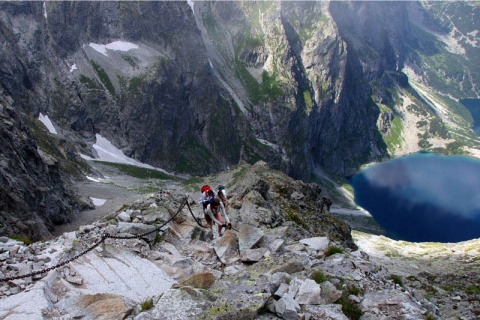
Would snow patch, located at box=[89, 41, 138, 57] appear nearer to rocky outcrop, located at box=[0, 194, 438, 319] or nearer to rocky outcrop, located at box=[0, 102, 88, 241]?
rocky outcrop, located at box=[0, 102, 88, 241]

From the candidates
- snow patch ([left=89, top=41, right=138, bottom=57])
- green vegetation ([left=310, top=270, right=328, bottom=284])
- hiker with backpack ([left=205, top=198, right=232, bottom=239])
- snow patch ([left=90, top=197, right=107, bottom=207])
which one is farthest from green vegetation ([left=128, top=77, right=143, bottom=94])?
green vegetation ([left=310, top=270, right=328, bottom=284])

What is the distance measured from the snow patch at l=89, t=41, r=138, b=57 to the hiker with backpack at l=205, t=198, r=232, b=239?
510ft

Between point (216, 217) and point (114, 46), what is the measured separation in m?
161

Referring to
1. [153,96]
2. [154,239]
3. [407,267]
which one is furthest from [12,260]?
[153,96]

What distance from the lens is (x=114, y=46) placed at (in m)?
165

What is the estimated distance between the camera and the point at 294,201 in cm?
4391

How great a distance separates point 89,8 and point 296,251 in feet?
552

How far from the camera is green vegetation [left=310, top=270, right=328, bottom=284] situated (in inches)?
559

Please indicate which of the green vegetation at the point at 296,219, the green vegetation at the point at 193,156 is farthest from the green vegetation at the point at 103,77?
the green vegetation at the point at 296,219

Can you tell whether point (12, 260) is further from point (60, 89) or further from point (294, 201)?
point (60, 89)

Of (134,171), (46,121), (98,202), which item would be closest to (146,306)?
(98,202)

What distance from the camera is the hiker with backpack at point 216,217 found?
76.5ft

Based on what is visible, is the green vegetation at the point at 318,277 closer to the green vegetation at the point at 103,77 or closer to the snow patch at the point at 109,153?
the snow patch at the point at 109,153

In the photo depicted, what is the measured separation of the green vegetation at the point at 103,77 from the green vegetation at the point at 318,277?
155m
